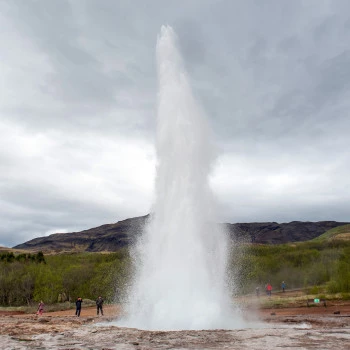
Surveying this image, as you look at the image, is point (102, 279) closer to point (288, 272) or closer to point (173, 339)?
point (288, 272)

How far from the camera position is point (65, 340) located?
1380cm

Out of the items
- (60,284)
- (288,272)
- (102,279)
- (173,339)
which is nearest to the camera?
(173,339)

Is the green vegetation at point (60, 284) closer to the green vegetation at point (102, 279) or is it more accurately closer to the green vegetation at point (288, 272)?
the green vegetation at point (102, 279)

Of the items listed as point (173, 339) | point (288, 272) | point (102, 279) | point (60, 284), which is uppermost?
point (288, 272)

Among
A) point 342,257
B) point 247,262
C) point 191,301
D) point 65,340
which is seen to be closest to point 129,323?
point 191,301

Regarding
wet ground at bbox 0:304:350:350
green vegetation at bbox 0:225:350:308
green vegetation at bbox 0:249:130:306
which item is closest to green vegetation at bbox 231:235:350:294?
green vegetation at bbox 0:225:350:308

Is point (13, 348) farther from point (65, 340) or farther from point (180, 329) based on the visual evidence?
point (180, 329)

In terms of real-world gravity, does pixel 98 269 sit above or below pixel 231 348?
above

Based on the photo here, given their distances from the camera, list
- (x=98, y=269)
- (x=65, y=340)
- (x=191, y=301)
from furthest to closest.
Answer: (x=98, y=269)
(x=191, y=301)
(x=65, y=340)

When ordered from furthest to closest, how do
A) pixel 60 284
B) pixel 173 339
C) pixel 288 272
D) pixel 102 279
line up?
pixel 60 284 < pixel 102 279 < pixel 288 272 < pixel 173 339

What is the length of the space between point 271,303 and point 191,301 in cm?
1966

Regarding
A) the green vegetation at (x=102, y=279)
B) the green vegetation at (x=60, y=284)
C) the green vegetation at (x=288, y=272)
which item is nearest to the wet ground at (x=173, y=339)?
the green vegetation at (x=288, y=272)

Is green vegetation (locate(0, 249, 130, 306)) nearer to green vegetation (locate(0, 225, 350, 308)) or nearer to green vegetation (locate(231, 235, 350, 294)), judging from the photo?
green vegetation (locate(0, 225, 350, 308))

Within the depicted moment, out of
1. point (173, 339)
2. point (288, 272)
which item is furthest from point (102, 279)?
point (173, 339)
